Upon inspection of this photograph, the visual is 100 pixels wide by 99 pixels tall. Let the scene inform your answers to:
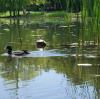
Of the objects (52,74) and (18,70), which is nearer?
(52,74)

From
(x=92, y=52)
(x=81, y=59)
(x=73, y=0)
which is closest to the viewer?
(x=73, y=0)

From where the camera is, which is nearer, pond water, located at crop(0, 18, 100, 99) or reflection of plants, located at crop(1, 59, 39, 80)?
pond water, located at crop(0, 18, 100, 99)

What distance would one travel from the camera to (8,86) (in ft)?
45.3

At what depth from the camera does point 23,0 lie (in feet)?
20.0

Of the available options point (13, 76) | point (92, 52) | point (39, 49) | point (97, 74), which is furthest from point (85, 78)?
point (39, 49)

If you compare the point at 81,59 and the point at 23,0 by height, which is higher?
the point at 23,0

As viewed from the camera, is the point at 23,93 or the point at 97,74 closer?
the point at 23,93

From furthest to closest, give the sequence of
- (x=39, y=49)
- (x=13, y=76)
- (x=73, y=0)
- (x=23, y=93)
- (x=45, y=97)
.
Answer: (x=39, y=49)
(x=13, y=76)
(x=23, y=93)
(x=45, y=97)
(x=73, y=0)

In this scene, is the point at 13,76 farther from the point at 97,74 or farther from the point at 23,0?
the point at 23,0

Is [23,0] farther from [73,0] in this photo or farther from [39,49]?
[39,49]

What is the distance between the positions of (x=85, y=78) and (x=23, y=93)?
3.19 metres

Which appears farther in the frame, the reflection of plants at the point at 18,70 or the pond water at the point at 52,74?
the reflection of plants at the point at 18,70

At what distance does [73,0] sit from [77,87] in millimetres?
7316

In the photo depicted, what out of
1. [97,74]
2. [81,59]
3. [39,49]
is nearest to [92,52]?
[81,59]
